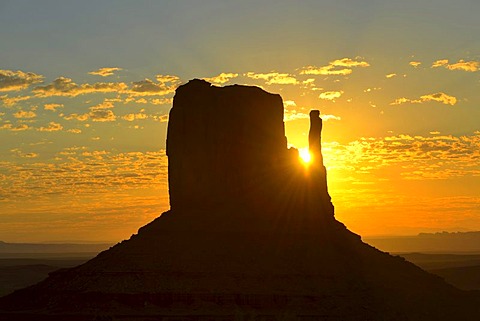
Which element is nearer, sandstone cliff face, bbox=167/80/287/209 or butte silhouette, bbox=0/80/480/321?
butte silhouette, bbox=0/80/480/321

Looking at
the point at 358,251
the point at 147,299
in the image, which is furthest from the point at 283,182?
the point at 147,299

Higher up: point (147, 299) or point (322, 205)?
point (322, 205)

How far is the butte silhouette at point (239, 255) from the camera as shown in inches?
3516

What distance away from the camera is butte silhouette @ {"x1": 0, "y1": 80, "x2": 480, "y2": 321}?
3516 inches

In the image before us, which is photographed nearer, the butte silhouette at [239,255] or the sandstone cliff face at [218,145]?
the butte silhouette at [239,255]

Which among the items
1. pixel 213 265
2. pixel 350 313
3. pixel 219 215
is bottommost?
pixel 350 313

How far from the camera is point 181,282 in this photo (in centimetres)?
9112

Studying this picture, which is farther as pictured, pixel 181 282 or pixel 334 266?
pixel 334 266

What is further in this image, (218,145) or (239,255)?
(218,145)

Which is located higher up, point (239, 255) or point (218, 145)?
point (218, 145)

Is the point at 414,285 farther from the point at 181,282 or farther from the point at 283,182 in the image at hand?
the point at 181,282

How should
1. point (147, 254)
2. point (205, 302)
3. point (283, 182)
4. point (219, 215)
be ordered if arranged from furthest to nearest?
point (283, 182) → point (219, 215) → point (147, 254) → point (205, 302)

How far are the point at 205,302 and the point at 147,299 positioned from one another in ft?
21.6

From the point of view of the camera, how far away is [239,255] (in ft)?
314
